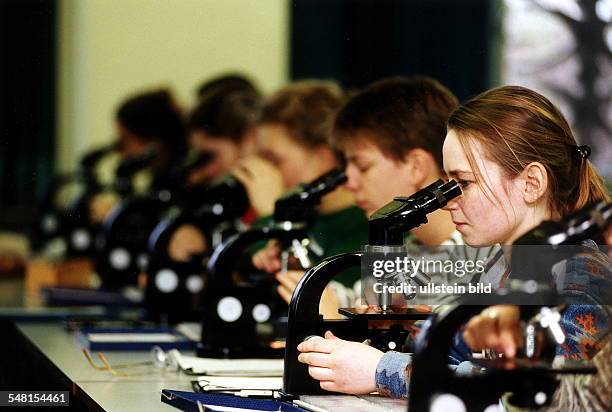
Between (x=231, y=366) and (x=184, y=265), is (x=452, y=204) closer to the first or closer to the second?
(x=231, y=366)

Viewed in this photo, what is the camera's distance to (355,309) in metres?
1.88

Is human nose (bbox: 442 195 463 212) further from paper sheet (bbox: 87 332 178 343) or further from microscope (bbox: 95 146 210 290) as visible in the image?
microscope (bbox: 95 146 210 290)

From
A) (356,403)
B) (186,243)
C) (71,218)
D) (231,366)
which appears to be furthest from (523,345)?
(71,218)

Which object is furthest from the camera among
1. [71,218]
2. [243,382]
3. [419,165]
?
[71,218]

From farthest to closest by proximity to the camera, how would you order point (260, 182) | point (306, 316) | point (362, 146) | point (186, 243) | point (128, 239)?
point (128, 239)
point (186, 243)
point (260, 182)
point (362, 146)
point (306, 316)

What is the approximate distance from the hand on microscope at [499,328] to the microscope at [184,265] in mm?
1672

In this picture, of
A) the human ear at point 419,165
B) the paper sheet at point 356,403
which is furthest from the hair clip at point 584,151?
the paper sheet at point 356,403

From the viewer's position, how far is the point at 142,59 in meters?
5.66

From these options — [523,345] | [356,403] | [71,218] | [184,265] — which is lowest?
[356,403]

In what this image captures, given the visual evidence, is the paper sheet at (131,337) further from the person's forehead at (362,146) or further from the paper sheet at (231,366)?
the person's forehead at (362,146)

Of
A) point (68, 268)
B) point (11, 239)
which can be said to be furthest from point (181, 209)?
point (11, 239)

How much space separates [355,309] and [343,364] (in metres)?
0.11

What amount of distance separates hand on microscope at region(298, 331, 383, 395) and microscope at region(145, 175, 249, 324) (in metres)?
1.25

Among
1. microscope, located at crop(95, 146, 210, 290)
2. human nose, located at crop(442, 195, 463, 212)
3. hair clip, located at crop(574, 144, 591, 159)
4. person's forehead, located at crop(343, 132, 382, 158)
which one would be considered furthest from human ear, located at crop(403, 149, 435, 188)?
microscope, located at crop(95, 146, 210, 290)
